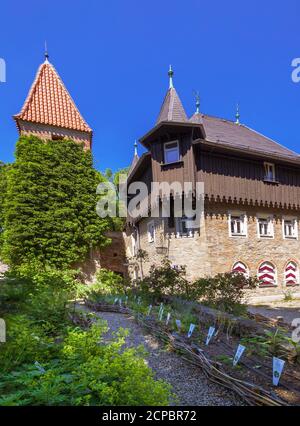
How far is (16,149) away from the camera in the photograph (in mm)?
16891

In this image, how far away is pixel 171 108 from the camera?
15781 mm

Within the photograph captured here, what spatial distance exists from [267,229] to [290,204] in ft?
6.97

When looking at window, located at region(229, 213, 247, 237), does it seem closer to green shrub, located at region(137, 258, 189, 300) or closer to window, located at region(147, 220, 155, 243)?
window, located at region(147, 220, 155, 243)

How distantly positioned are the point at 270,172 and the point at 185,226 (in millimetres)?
6171

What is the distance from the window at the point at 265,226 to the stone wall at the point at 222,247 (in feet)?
0.85

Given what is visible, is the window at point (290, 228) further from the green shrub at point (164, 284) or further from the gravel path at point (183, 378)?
the gravel path at point (183, 378)

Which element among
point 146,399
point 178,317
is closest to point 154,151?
point 178,317

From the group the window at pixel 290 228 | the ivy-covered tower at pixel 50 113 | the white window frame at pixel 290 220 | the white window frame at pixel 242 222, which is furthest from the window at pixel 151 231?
the window at pixel 290 228

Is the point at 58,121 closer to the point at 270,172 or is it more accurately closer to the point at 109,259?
the point at 109,259

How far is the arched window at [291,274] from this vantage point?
15781 mm

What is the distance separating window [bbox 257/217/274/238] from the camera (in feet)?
51.5

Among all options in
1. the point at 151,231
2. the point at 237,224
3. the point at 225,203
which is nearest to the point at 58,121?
the point at 151,231

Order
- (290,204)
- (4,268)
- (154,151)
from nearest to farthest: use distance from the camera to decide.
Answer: (154,151), (290,204), (4,268)
